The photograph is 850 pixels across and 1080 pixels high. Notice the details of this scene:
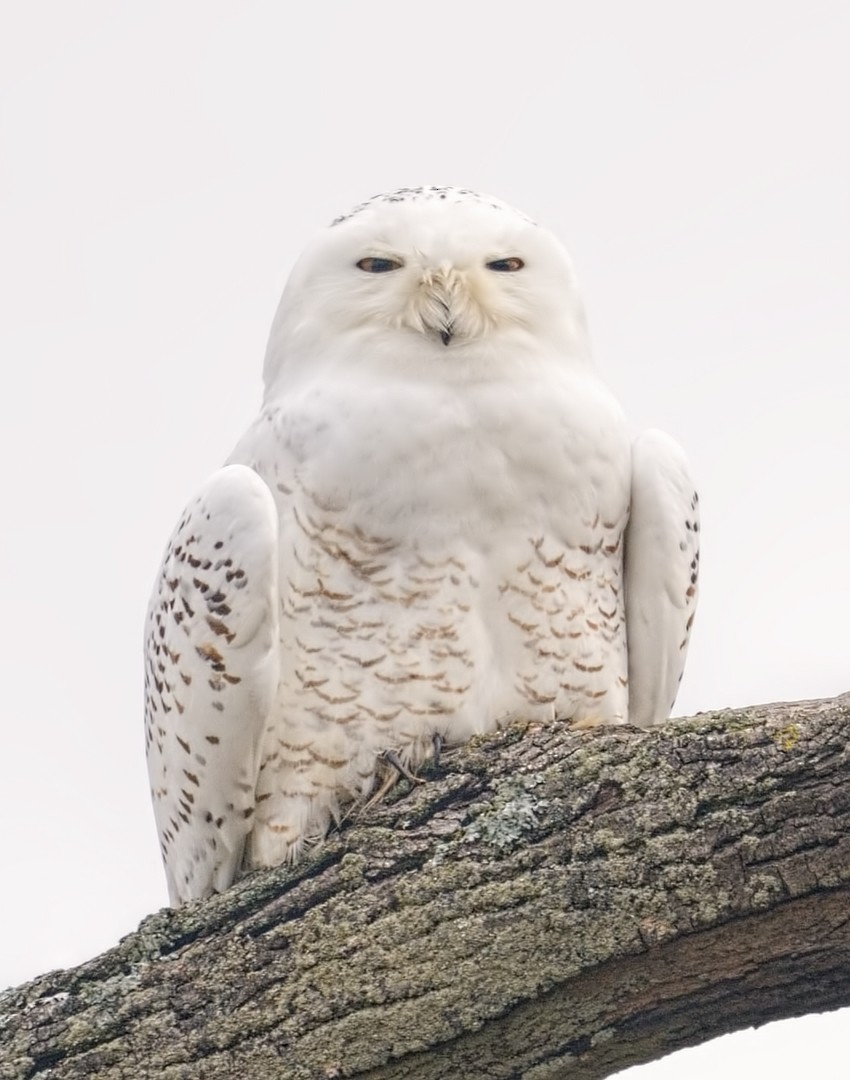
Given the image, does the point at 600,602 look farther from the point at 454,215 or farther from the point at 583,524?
the point at 454,215

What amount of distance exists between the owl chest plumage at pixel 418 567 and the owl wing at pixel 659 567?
0.24 meters

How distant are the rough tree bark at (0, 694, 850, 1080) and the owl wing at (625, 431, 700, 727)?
1.05 m

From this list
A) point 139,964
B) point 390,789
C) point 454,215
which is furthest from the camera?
point 454,215

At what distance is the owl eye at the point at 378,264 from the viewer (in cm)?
455

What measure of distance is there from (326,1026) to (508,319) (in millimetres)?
2009

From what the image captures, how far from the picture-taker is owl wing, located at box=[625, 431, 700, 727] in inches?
184

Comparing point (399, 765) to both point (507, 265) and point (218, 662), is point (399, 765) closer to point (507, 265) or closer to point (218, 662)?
point (218, 662)

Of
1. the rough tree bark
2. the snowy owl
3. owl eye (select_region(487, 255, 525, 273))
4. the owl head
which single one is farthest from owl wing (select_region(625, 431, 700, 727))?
the rough tree bark

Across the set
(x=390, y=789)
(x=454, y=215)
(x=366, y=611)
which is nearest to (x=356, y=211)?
(x=454, y=215)

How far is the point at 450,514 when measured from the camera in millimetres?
4375

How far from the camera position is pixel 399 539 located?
4.36m

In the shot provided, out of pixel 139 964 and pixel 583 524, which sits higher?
pixel 583 524

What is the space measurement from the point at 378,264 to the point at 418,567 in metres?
0.88

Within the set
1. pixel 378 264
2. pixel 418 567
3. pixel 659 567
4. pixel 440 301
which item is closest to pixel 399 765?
pixel 418 567
